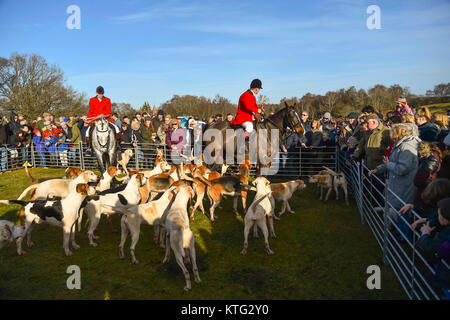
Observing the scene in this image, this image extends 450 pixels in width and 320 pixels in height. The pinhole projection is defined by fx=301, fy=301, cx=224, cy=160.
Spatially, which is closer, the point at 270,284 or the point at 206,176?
the point at 270,284

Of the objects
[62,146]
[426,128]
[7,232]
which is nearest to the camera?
[7,232]

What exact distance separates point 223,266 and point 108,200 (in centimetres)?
247

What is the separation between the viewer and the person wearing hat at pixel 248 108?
8992 millimetres

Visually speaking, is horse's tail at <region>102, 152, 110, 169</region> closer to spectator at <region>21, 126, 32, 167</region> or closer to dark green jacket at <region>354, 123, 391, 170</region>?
spectator at <region>21, 126, 32, 167</region>

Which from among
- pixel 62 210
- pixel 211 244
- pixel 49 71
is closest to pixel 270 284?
A: pixel 211 244

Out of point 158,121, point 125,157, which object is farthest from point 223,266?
point 158,121

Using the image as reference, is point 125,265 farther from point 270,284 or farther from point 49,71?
point 49,71

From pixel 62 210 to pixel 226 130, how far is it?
5429 mm

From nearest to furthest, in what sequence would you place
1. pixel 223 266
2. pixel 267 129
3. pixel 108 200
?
pixel 223 266
pixel 108 200
pixel 267 129

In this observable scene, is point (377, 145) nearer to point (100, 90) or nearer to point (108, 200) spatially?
point (108, 200)

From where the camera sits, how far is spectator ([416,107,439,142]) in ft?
18.9

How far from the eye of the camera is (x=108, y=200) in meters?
5.60

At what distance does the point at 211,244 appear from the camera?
223 inches

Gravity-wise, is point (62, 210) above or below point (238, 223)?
above
